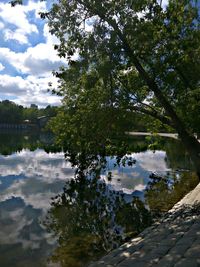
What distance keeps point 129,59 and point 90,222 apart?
756 cm

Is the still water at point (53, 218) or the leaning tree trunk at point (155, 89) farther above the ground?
the leaning tree trunk at point (155, 89)

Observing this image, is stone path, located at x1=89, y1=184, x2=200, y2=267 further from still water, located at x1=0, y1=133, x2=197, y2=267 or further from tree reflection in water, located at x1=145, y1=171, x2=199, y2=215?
tree reflection in water, located at x1=145, y1=171, x2=199, y2=215

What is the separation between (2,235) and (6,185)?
987 cm

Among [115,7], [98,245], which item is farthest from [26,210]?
[115,7]

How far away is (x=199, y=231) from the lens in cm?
963

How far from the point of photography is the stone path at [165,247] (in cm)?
762

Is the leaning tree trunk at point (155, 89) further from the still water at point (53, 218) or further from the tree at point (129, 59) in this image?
the still water at point (53, 218)

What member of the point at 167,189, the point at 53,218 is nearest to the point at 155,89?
the point at 53,218

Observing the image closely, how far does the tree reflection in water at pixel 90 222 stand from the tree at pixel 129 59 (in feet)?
12.2

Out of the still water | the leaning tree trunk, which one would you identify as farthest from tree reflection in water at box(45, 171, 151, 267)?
the leaning tree trunk

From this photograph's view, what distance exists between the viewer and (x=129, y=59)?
52.8ft

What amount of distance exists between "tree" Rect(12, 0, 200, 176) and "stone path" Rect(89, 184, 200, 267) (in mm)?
5411

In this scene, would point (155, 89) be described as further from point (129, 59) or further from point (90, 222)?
point (90, 222)

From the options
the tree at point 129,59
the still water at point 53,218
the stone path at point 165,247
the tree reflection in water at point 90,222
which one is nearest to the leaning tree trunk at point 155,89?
the tree at point 129,59
